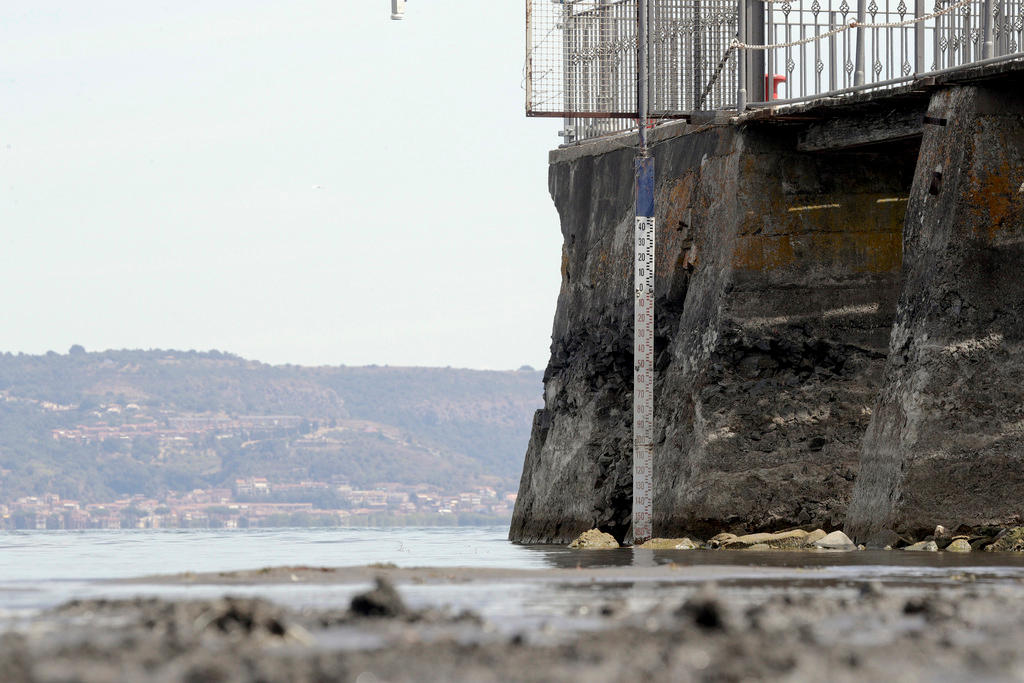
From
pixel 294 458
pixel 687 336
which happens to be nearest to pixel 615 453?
pixel 687 336

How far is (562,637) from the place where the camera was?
6.64 m

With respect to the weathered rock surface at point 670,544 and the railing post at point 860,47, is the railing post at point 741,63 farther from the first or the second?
the weathered rock surface at point 670,544

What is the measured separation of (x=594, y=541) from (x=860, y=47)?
5.16 meters

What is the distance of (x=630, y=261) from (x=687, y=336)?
6.29 feet

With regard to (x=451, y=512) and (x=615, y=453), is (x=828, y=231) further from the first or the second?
(x=451, y=512)

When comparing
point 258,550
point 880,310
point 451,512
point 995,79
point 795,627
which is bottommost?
point 451,512

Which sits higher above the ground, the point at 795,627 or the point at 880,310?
the point at 880,310

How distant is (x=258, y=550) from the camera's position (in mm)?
17203

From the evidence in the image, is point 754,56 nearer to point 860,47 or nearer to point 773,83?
point 773,83

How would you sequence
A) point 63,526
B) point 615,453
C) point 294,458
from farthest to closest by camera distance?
point 294,458 < point 63,526 < point 615,453

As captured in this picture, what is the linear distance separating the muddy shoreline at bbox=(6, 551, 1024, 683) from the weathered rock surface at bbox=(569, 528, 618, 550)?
7.66m

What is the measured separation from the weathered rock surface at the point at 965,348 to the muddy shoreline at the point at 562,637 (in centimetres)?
477

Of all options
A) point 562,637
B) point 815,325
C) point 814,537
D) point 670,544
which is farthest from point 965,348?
point 562,637

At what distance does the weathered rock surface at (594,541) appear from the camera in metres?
16.9
